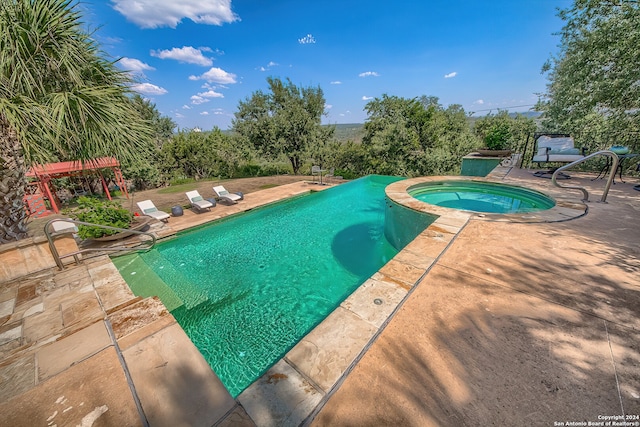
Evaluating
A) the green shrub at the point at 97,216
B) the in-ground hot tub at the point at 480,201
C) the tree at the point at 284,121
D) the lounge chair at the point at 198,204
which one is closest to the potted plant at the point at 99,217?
the green shrub at the point at 97,216

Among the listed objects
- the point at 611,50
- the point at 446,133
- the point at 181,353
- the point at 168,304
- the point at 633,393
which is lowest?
the point at 168,304

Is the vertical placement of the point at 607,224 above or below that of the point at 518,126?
below

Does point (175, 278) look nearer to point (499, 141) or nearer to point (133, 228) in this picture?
point (133, 228)

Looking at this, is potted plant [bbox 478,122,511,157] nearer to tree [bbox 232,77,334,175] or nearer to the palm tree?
tree [bbox 232,77,334,175]

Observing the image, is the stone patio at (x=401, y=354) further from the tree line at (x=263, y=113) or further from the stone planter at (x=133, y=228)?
the stone planter at (x=133, y=228)

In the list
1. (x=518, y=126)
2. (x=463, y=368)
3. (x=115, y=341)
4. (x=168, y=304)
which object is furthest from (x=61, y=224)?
(x=518, y=126)

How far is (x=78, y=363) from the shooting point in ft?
6.36

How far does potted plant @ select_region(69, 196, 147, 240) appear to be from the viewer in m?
5.36

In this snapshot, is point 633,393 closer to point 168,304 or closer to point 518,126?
point 168,304

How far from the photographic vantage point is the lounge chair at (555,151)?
277 inches

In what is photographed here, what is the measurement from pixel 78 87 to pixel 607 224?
9.18 m

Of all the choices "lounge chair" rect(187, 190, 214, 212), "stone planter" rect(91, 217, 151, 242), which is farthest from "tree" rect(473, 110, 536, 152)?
"stone planter" rect(91, 217, 151, 242)

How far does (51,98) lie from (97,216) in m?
2.86

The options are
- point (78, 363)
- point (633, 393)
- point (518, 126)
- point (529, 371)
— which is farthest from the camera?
point (518, 126)
